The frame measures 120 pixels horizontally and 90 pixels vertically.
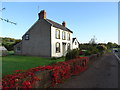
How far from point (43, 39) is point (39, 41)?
1.07 metres

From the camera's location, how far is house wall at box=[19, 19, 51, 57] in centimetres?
2195

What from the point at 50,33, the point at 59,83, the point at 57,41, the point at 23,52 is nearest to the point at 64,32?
the point at 57,41

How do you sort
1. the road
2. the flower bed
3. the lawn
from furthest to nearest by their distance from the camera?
the lawn → the road → the flower bed

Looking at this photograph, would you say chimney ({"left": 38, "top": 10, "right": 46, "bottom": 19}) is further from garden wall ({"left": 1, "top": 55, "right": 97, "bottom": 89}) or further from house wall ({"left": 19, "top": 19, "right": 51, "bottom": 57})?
garden wall ({"left": 1, "top": 55, "right": 97, "bottom": 89})

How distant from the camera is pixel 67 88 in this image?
5520 mm

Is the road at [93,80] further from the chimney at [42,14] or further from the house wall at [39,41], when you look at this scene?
the chimney at [42,14]

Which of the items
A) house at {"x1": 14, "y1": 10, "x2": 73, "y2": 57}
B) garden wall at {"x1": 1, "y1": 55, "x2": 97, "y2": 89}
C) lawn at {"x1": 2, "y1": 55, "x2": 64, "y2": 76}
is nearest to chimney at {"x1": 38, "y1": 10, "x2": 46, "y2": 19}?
house at {"x1": 14, "y1": 10, "x2": 73, "y2": 57}

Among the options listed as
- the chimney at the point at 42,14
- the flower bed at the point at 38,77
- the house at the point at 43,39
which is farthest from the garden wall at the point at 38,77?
the chimney at the point at 42,14

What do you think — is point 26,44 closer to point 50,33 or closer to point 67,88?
point 50,33

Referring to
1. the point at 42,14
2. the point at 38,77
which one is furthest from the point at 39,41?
the point at 38,77

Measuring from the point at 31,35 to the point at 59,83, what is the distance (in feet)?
63.5

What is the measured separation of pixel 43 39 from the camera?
74.0 feet

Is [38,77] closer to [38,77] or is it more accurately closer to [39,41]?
[38,77]

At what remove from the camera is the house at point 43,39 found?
71.7ft
